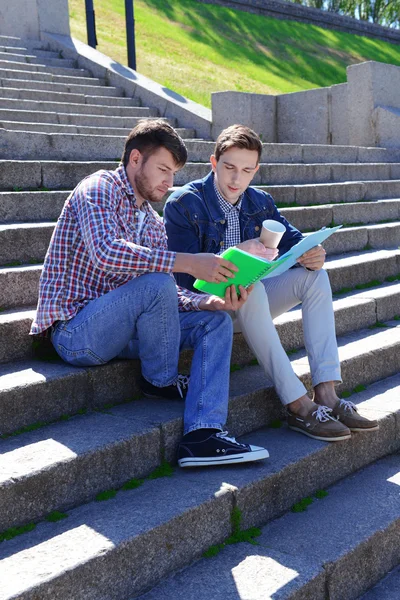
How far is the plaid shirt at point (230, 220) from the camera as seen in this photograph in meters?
3.61

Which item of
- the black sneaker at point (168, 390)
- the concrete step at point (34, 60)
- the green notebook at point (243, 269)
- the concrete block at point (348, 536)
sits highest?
the concrete step at point (34, 60)

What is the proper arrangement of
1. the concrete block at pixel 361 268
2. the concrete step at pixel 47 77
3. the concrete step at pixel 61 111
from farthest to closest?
the concrete step at pixel 47 77, the concrete step at pixel 61 111, the concrete block at pixel 361 268

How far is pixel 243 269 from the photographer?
9.35ft

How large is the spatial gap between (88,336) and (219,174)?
1.12 meters

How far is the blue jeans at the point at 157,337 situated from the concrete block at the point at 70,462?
0.23m

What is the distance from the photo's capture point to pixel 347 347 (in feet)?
13.9

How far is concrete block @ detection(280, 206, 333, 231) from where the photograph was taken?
18.8 ft

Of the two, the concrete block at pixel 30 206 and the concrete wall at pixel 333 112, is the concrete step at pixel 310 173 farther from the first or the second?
the concrete block at pixel 30 206

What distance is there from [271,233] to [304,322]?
1.87 ft

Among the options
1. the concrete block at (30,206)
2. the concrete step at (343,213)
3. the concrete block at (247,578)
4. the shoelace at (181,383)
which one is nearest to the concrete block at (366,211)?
the concrete step at (343,213)

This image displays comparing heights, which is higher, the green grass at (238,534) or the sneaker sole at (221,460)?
the sneaker sole at (221,460)

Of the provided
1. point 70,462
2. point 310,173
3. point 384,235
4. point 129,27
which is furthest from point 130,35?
point 70,462

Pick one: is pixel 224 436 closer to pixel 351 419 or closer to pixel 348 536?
pixel 348 536

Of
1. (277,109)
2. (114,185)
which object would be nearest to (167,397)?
(114,185)
